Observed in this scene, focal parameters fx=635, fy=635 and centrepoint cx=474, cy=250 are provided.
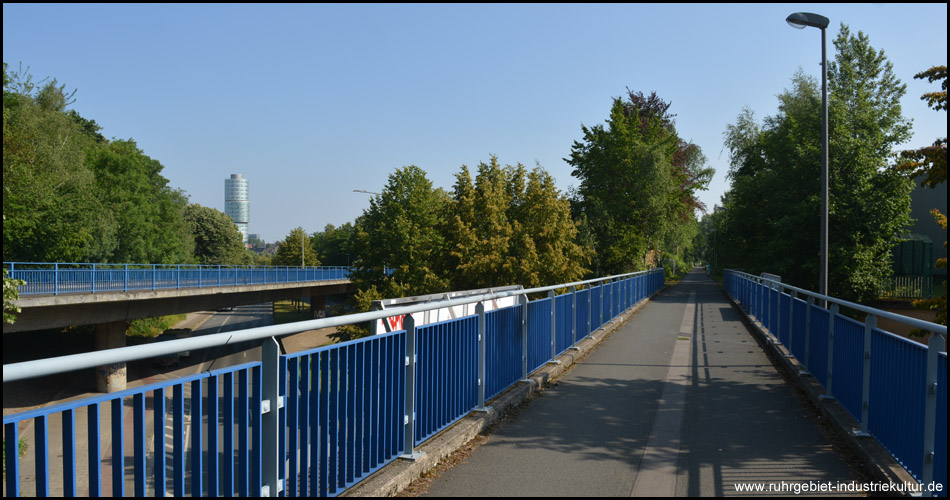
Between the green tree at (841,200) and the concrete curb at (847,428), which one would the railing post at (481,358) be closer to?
the concrete curb at (847,428)

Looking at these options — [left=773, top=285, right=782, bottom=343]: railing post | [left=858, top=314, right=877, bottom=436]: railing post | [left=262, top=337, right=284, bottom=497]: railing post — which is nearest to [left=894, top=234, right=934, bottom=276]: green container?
[left=773, top=285, right=782, bottom=343]: railing post

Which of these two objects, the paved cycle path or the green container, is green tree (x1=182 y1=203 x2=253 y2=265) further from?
the paved cycle path

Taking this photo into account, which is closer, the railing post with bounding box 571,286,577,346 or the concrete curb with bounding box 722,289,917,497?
the concrete curb with bounding box 722,289,917,497

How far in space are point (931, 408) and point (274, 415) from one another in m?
3.91

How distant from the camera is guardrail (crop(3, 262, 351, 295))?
23250mm

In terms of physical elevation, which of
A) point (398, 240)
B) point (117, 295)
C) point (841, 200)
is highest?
point (841, 200)

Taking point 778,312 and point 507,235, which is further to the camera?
point 507,235

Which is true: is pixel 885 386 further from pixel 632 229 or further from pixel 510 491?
pixel 632 229

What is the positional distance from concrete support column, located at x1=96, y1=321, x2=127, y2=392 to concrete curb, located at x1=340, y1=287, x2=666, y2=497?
82.5ft

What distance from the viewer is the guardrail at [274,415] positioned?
7.43 feet

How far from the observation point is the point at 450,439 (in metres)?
5.12

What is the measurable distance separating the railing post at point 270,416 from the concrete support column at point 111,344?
93.0 feet

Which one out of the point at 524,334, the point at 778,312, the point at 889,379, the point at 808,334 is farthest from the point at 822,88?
the point at 889,379

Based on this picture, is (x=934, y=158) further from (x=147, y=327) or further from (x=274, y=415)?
(x=147, y=327)
